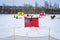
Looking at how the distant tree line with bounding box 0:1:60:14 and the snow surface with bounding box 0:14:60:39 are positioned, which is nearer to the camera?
the distant tree line with bounding box 0:1:60:14

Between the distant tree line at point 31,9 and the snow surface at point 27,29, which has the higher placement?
the distant tree line at point 31,9

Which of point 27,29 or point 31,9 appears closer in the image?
point 31,9

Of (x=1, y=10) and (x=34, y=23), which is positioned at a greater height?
(x=1, y=10)

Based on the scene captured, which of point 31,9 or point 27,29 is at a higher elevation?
point 31,9

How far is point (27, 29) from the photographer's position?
12.8ft

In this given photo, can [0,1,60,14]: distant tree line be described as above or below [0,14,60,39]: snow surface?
above

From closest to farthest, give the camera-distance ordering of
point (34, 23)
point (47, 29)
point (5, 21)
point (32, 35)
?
point (34, 23) < point (32, 35) < point (47, 29) < point (5, 21)

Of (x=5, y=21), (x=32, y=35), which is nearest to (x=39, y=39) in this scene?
(x=32, y=35)

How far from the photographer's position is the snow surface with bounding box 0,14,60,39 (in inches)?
136

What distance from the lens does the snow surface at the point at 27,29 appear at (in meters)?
3.47

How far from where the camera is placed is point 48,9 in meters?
3.26

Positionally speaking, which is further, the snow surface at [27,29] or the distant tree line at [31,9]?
the snow surface at [27,29]

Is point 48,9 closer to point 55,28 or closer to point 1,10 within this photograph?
point 55,28

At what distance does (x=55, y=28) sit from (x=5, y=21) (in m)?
1.38
